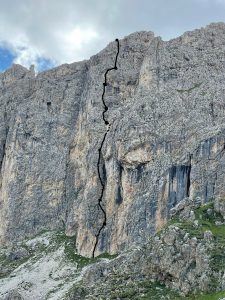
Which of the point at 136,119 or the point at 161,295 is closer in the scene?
the point at 161,295

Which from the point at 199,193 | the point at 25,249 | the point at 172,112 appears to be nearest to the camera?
the point at 199,193

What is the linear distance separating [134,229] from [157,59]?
198 ft

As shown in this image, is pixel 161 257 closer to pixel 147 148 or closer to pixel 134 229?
pixel 134 229

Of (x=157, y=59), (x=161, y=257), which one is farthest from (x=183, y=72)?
(x=161, y=257)

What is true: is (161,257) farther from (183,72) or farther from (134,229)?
(183,72)

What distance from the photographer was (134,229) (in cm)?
16725

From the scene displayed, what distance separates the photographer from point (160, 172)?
16862 centimetres

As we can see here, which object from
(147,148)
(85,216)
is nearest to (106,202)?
(85,216)

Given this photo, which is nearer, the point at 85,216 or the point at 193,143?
the point at 193,143

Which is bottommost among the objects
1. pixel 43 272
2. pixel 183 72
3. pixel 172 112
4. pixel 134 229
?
pixel 43 272

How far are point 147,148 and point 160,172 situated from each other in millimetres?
11263

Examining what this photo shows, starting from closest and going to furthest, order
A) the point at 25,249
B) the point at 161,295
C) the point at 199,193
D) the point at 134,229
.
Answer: the point at 161,295 → the point at 199,193 → the point at 134,229 → the point at 25,249

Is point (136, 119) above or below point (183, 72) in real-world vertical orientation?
below

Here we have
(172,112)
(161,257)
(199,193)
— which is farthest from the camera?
(172,112)
